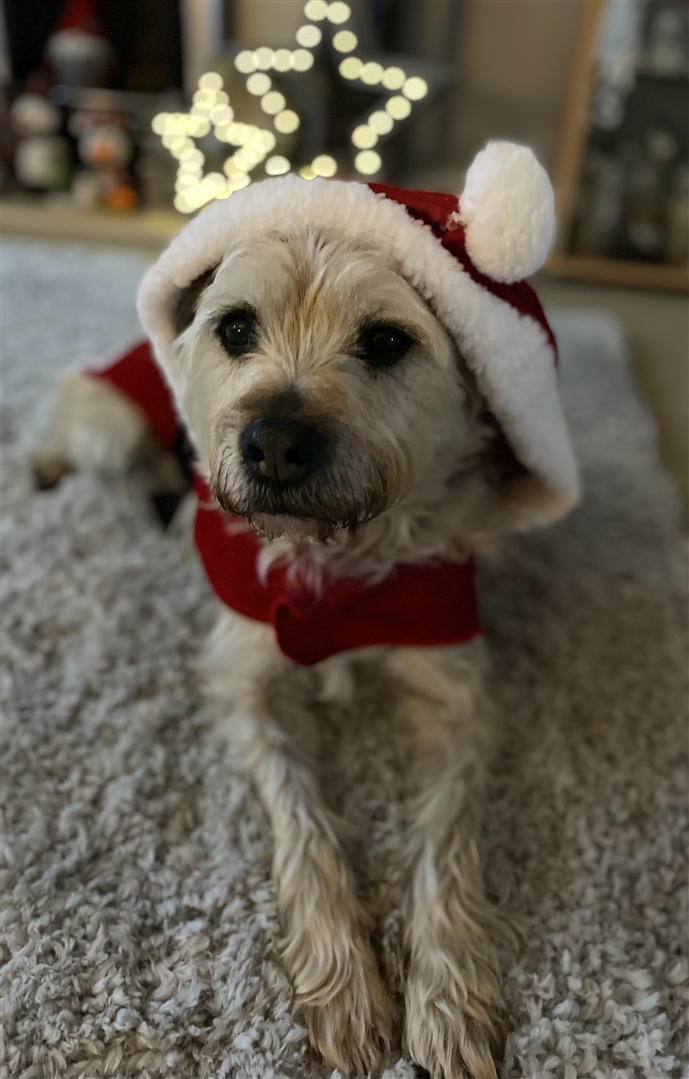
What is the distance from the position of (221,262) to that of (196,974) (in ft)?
2.69

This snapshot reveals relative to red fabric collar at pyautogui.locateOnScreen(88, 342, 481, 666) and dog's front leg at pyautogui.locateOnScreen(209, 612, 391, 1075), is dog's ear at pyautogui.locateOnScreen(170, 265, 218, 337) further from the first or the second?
dog's front leg at pyautogui.locateOnScreen(209, 612, 391, 1075)

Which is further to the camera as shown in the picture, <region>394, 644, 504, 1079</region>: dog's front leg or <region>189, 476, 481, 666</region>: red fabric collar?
<region>189, 476, 481, 666</region>: red fabric collar

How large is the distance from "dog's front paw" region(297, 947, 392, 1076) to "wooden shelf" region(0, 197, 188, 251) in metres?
2.89

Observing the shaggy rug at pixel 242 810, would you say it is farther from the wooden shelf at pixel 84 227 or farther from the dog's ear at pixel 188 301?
the wooden shelf at pixel 84 227

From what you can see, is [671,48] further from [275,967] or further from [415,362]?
[275,967]

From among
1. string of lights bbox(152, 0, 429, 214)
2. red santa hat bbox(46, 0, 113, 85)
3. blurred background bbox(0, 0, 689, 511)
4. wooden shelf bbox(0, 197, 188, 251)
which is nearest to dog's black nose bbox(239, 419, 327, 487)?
blurred background bbox(0, 0, 689, 511)

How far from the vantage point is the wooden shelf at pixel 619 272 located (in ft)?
10.4

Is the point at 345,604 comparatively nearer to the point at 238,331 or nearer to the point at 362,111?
the point at 238,331

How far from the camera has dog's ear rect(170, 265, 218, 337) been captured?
107 cm

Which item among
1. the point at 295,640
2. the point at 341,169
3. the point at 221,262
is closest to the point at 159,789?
the point at 295,640

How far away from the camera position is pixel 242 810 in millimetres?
1105

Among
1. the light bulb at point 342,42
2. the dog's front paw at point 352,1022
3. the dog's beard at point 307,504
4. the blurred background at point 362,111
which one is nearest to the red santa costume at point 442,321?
the dog's beard at point 307,504

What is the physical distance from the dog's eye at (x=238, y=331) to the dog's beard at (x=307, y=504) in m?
0.17

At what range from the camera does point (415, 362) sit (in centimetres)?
98
